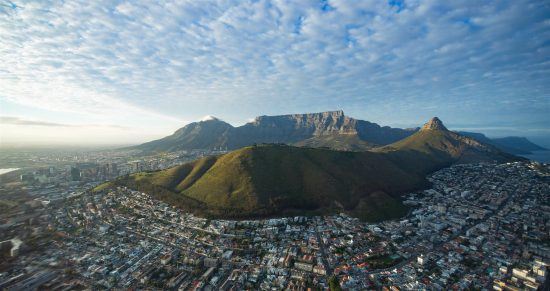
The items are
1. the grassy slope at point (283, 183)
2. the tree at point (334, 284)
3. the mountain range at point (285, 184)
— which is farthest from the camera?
the grassy slope at point (283, 183)

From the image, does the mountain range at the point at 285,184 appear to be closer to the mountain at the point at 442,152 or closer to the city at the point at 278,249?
the city at the point at 278,249

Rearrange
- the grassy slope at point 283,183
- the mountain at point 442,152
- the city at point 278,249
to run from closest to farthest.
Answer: the city at point 278,249
the grassy slope at point 283,183
the mountain at point 442,152

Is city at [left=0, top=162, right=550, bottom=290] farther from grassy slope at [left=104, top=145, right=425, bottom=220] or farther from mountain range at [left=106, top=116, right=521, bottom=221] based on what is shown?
grassy slope at [left=104, top=145, right=425, bottom=220]

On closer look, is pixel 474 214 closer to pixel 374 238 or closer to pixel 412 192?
pixel 412 192

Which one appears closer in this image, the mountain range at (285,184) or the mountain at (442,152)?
the mountain range at (285,184)

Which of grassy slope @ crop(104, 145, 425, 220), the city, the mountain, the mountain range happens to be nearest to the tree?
the city

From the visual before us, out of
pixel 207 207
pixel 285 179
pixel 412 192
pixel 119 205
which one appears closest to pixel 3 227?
pixel 119 205

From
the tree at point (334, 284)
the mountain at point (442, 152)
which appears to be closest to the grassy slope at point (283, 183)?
the tree at point (334, 284)

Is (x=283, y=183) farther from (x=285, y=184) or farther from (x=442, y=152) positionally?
(x=442, y=152)

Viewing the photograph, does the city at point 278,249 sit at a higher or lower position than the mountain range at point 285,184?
lower

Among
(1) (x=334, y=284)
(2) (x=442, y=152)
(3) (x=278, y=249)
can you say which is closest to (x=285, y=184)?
(3) (x=278, y=249)
